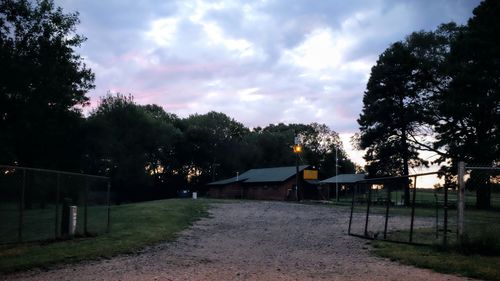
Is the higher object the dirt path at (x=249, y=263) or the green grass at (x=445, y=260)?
the green grass at (x=445, y=260)

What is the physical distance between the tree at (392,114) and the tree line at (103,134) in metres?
31.5

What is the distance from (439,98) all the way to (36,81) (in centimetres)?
3913

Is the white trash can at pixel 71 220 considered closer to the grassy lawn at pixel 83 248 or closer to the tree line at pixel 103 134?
the grassy lawn at pixel 83 248

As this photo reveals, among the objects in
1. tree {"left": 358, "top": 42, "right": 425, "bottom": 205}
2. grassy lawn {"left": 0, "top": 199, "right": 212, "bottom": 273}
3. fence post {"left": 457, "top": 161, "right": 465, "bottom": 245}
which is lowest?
grassy lawn {"left": 0, "top": 199, "right": 212, "bottom": 273}

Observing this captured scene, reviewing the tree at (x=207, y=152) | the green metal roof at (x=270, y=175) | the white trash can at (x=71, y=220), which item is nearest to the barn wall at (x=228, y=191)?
the green metal roof at (x=270, y=175)

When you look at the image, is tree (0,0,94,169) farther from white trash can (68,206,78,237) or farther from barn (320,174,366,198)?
barn (320,174,366,198)

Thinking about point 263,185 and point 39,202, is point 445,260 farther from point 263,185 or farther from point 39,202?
point 263,185

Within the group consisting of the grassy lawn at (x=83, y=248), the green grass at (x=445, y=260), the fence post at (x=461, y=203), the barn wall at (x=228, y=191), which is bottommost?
the barn wall at (x=228, y=191)

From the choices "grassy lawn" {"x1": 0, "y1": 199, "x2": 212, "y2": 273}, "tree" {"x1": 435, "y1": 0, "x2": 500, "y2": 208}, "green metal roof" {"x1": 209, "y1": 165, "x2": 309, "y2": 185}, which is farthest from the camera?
"green metal roof" {"x1": 209, "y1": 165, "x2": 309, "y2": 185}

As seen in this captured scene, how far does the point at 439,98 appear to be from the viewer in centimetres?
4650

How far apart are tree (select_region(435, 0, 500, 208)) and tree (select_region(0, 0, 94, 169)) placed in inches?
1349

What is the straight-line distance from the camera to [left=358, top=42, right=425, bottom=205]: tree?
49.7 metres

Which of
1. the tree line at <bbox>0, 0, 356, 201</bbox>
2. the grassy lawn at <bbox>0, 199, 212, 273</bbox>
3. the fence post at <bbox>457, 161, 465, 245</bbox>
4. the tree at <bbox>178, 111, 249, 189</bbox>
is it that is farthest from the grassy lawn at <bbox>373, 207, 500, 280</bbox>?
the tree at <bbox>178, 111, 249, 189</bbox>

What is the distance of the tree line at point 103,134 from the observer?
39469 millimetres
